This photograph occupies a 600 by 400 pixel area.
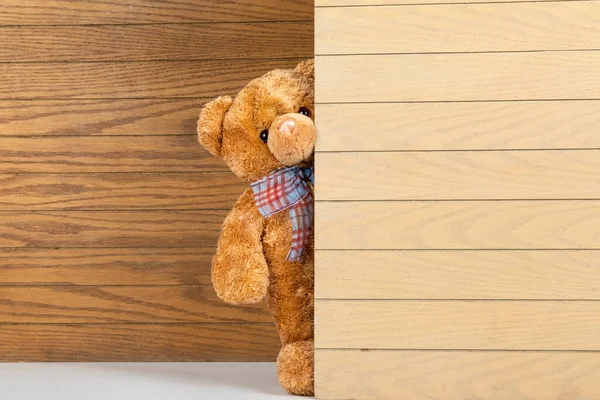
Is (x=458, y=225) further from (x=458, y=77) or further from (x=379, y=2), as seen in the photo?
(x=379, y=2)

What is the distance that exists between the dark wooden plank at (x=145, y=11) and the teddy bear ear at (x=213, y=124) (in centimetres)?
34

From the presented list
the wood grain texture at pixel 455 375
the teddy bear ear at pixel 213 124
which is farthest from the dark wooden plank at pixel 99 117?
the wood grain texture at pixel 455 375

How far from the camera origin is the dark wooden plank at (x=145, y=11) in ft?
6.00

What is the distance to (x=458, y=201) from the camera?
142 centimetres

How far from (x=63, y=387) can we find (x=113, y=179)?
47 cm

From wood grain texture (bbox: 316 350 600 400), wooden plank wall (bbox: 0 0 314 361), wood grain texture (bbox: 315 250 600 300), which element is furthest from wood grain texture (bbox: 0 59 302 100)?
wood grain texture (bbox: 316 350 600 400)

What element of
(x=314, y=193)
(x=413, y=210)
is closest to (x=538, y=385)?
(x=413, y=210)

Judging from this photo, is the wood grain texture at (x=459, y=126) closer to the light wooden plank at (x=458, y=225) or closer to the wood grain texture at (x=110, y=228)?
the light wooden plank at (x=458, y=225)

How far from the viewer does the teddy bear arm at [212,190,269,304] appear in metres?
1.51

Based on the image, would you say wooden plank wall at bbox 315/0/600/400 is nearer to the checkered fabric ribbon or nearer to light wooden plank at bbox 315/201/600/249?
light wooden plank at bbox 315/201/600/249

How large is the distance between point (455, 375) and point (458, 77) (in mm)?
496

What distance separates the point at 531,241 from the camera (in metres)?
1.42

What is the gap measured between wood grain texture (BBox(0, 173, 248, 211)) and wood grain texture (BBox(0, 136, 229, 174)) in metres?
0.02

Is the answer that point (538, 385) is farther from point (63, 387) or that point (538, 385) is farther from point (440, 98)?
point (63, 387)
